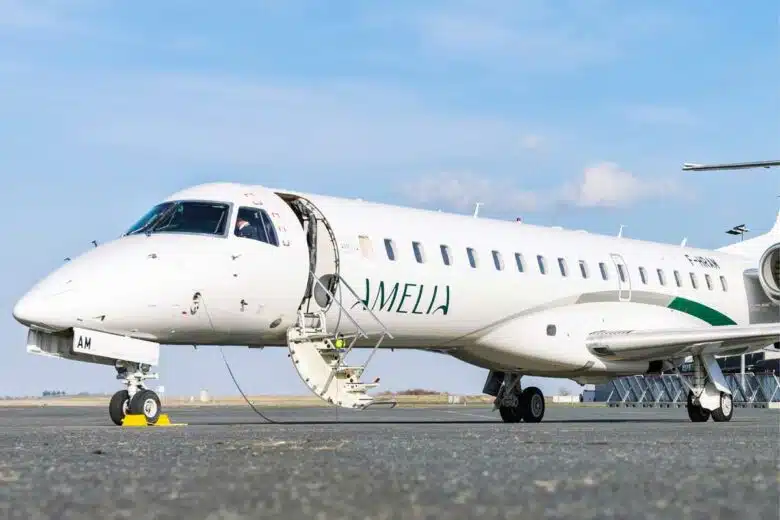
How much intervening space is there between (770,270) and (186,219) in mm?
15349

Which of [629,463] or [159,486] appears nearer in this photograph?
[159,486]

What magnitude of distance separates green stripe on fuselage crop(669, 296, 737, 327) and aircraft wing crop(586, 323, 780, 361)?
8.87 feet

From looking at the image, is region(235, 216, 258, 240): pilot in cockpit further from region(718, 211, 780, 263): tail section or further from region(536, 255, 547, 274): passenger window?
region(718, 211, 780, 263): tail section

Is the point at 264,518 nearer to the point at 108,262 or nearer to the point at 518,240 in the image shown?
the point at 108,262

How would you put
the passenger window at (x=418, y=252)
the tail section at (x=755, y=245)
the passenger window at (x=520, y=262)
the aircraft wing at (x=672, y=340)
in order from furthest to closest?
the tail section at (x=755, y=245), the passenger window at (x=520, y=262), the aircraft wing at (x=672, y=340), the passenger window at (x=418, y=252)

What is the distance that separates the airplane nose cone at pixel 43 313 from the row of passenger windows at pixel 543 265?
18.7ft

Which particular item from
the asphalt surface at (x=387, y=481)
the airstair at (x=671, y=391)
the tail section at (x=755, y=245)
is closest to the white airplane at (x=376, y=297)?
the tail section at (x=755, y=245)

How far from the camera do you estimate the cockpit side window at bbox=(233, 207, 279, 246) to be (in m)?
19.2

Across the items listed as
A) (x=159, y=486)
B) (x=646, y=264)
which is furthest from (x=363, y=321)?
(x=159, y=486)

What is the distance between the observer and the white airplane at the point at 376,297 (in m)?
17.7

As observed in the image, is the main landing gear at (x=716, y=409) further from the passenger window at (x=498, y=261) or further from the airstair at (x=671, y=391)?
the airstair at (x=671, y=391)

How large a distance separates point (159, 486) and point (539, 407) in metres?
19.7

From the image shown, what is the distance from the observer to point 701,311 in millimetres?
28281

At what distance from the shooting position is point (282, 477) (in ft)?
22.6
